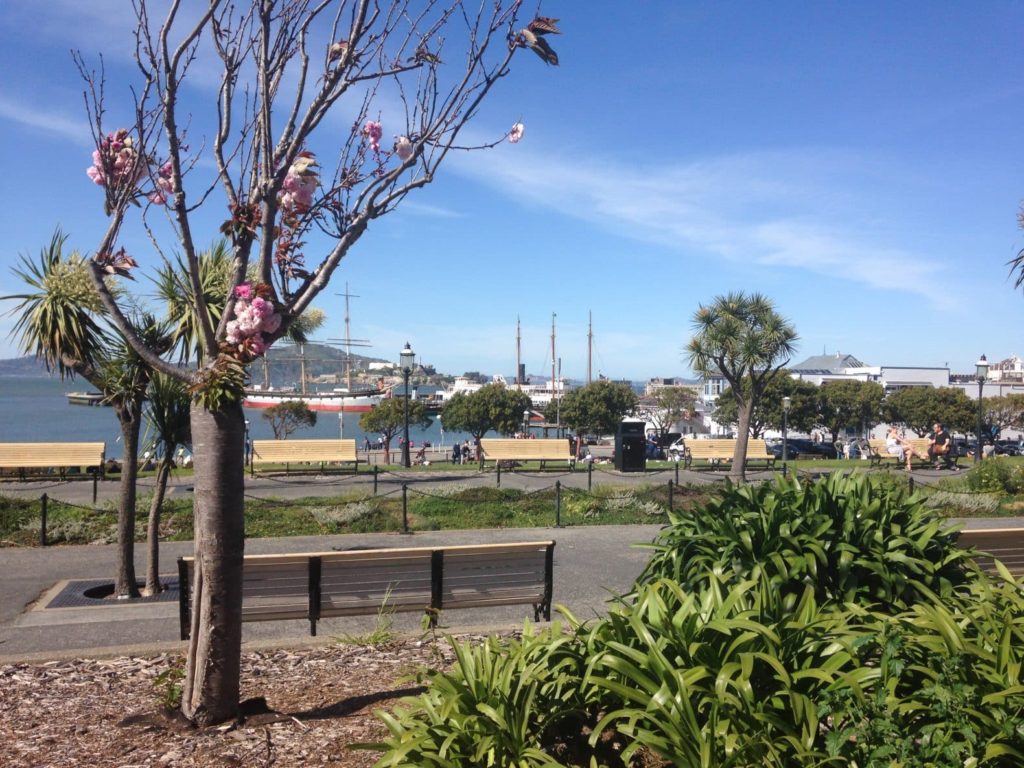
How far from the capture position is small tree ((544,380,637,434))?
5459cm

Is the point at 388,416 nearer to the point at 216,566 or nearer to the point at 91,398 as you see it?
the point at 91,398

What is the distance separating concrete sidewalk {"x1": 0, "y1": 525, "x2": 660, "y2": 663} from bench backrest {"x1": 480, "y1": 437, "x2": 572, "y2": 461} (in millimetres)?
10667

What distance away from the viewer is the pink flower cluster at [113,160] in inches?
189

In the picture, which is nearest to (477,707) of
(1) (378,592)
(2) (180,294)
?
(1) (378,592)

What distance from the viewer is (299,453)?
22.6 meters

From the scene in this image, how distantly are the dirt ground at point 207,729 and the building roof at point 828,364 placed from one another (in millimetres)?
Answer: 121399

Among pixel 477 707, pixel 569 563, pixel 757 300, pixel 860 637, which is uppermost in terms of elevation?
pixel 757 300

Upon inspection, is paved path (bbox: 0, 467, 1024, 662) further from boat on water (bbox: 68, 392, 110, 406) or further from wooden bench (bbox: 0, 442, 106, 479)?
wooden bench (bbox: 0, 442, 106, 479)

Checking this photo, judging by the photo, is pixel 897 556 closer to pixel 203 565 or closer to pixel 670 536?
pixel 670 536

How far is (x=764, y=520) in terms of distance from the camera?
4617 mm

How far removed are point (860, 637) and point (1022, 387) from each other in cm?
10743

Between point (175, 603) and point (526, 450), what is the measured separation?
16.8m

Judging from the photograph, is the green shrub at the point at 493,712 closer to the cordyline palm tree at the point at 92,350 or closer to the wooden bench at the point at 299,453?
the cordyline palm tree at the point at 92,350

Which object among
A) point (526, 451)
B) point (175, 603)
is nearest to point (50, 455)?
point (526, 451)
